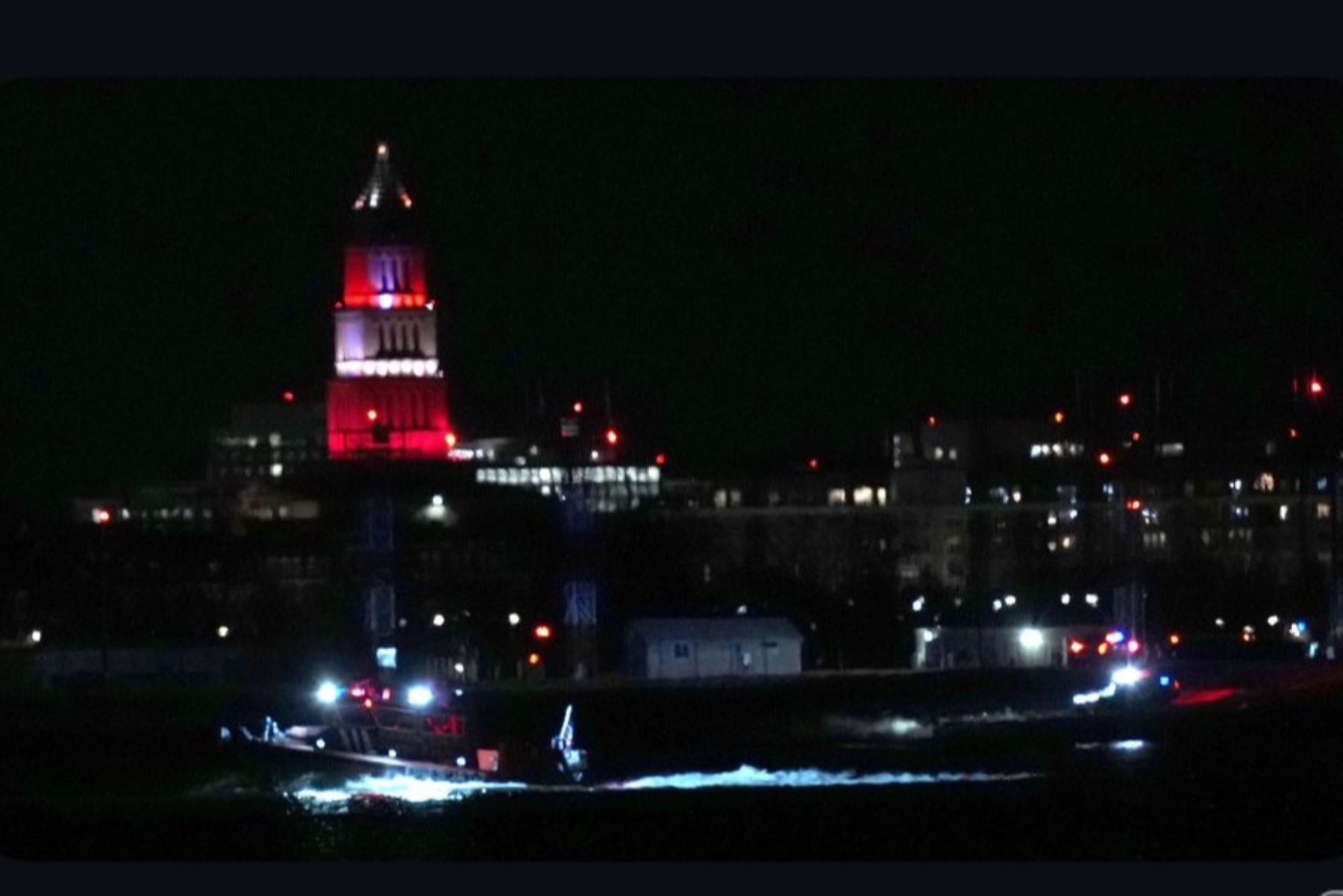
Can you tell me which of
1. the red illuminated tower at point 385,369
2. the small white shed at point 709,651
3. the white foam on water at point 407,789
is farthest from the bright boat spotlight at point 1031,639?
the red illuminated tower at point 385,369

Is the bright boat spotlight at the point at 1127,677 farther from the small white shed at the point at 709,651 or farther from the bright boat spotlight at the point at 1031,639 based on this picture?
the bright boat spotlight at the point at 1031,639

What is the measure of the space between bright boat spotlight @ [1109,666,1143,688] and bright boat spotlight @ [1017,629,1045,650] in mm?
1635

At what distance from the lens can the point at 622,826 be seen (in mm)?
8750

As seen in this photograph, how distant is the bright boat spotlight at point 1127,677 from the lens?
1159 centimetres

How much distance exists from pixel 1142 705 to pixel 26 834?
13.4ft

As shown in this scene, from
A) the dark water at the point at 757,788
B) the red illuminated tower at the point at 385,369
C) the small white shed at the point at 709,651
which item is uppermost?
the red illuminated tower at the point at 385,369

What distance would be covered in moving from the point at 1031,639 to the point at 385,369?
18.1 ft

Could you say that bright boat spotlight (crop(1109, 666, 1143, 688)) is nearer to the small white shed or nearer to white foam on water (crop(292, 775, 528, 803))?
the small white shed

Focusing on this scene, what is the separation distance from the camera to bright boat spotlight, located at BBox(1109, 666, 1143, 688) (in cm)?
1159

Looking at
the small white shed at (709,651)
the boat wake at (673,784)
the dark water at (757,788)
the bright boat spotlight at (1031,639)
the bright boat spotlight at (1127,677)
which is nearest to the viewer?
the dark water at (757,788)

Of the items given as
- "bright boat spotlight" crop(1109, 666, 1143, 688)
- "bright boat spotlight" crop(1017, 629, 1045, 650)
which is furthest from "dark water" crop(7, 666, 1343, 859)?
"bright boat spotlight" crop(1017, 629, 1045, 650)

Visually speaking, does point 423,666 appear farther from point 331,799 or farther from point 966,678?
point 331,799

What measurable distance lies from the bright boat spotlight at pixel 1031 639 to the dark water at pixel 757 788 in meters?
1.70

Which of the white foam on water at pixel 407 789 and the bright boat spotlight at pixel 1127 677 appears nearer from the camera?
the white foam on water at pixel 407 789
